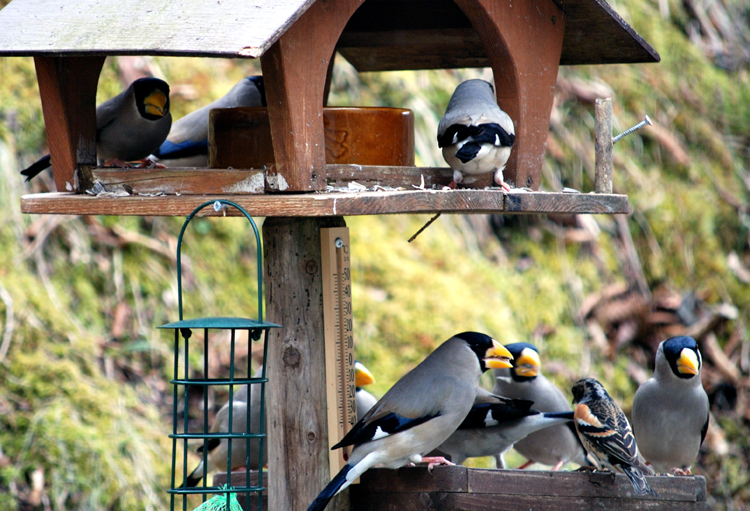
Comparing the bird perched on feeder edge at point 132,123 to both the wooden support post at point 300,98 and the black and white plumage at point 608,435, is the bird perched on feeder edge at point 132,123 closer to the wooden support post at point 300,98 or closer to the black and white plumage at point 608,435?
the wooden support post at point 300,98

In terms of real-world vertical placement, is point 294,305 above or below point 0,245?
below

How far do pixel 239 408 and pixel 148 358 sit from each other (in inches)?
81.0

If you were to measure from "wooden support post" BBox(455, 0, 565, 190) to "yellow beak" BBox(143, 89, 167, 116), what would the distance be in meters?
1.48

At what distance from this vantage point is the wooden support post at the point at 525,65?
145 inches

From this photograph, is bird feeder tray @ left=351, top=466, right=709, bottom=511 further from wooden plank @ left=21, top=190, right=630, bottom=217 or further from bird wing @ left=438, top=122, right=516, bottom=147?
bird wing @ left=438, top=122, right=516, bottom=147

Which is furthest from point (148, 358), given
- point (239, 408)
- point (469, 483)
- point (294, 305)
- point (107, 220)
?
point (469, 483)

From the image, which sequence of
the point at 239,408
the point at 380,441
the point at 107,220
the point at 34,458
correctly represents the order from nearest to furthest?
the point at 380,441, the point at 239,408, the point at 34,458, the point at 107,220

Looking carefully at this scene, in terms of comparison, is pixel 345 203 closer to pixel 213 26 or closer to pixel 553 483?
pixel 213 26

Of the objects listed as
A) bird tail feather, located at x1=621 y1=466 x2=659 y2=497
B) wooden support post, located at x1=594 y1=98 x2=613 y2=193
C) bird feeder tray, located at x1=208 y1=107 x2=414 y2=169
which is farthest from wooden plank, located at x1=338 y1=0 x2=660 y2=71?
bird tail feather, located at x1=621 y1=466 x2=659 y2=497

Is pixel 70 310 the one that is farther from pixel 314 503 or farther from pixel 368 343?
pixel 314 503

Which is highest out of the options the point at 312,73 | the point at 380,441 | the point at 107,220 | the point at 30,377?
the point at 107,220

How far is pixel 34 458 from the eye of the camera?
17.0 ft

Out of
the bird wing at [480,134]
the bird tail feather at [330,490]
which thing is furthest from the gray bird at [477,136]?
the bird tail feather at [330,490]

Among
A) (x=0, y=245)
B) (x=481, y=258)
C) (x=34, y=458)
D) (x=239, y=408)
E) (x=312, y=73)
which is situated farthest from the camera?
(x=481, y=258)
